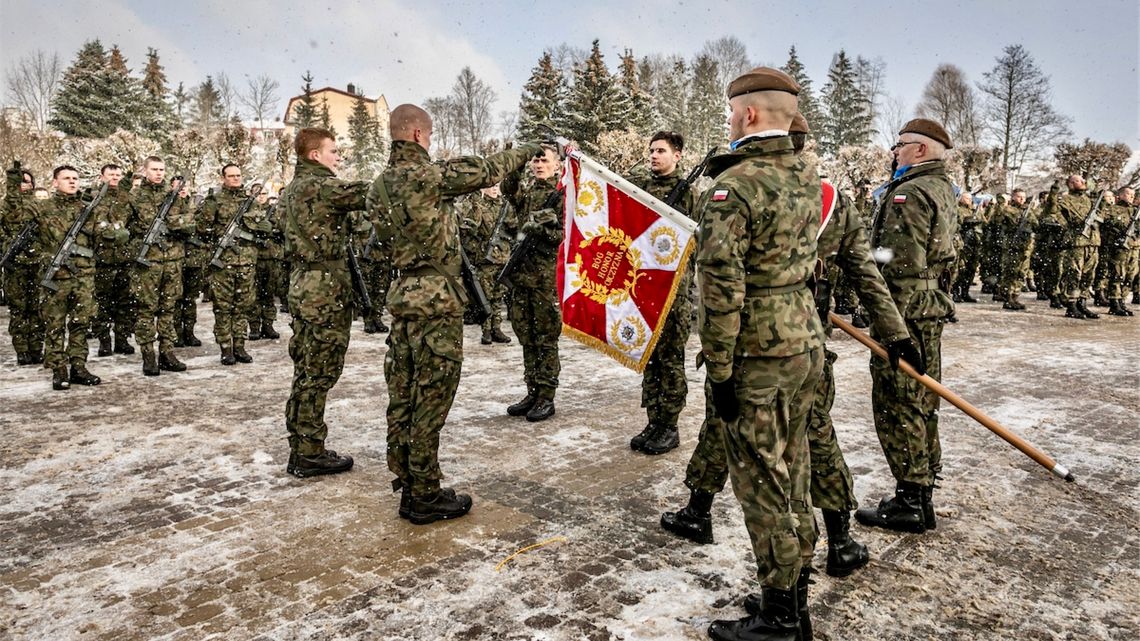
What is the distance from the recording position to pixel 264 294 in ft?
Answer: 35.9

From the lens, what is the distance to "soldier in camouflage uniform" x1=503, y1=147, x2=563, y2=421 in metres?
6.37

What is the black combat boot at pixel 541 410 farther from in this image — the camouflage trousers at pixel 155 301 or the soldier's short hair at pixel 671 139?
the camouflage trousers at pixel 155 301

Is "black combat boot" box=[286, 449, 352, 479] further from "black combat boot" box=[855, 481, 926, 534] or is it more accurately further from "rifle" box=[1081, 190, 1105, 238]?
"rifle" box=[1081, 190, 1105, 238]

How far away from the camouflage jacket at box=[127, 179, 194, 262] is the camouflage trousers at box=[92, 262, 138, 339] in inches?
23.5

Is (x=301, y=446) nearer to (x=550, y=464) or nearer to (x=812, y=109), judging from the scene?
(x=550, y=464)

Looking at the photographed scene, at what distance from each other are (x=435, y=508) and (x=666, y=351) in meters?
2.13

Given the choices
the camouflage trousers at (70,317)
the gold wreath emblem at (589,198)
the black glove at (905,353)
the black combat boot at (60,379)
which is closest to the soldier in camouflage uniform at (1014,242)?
the gold wreath emblem at (589,198)

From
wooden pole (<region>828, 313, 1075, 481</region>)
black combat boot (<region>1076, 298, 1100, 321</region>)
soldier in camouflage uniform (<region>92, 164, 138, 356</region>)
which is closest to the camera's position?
wooden pole (<region>828, 313, 1075, 481</region>)

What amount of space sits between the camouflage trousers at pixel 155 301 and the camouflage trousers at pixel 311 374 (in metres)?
4.25

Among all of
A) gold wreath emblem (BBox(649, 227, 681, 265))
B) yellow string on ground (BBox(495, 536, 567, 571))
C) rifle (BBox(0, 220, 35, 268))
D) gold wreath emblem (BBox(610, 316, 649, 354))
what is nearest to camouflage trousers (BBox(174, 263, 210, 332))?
rifle (BBox(0, 220, 35, 268))

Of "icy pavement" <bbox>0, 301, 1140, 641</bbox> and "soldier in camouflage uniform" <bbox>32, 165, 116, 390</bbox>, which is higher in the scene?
"soldier in camouflage uniform" <bbox>32, 165, 116, 390</bbox>

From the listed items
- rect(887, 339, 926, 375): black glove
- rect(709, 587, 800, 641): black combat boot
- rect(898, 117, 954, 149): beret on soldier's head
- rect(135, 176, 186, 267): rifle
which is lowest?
rect(709, 587, 800, 641): black combat boot

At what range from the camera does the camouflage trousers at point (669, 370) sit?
5.52 meters

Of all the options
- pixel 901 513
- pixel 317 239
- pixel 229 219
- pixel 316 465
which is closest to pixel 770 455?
pixel 901 513
